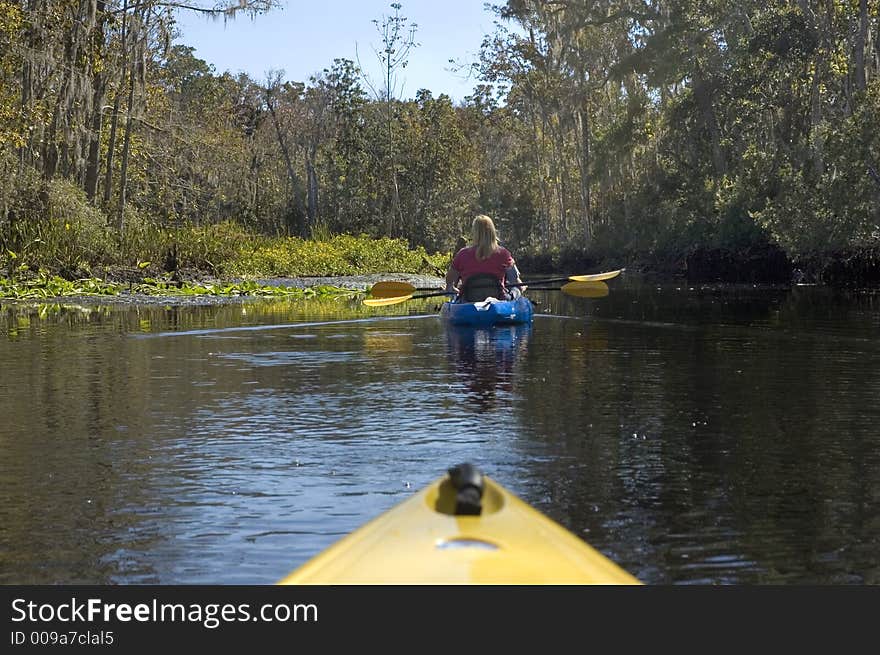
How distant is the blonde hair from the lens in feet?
62.4

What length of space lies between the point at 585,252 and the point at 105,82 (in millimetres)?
33014

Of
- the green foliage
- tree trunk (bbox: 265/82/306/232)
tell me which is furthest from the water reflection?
tree trunk (bbox: 265/82/306/232)

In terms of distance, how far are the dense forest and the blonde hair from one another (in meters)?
16.7

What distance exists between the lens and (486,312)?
19609 mm

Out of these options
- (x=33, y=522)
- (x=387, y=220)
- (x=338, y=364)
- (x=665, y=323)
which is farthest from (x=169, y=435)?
(x=387, y=220)

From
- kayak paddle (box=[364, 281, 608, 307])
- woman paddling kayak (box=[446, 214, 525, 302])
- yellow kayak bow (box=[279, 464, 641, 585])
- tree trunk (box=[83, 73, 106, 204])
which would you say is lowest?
yellow kayak bow (box=[279, 464, 641, 585])

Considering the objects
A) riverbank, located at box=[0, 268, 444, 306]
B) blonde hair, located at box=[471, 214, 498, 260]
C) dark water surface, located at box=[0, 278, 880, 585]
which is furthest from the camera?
riverbank, located at box=[0, 268, 444, 306]

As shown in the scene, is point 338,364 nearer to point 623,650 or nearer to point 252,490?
point 252,490

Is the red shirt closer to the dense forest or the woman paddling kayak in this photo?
the woman paddling kayak

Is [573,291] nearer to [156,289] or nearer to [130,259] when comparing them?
[156,289]

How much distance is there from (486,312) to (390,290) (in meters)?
4.08

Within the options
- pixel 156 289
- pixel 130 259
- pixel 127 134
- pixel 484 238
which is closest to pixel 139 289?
pixel 156 289

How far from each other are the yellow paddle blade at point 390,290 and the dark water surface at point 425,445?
3966mm

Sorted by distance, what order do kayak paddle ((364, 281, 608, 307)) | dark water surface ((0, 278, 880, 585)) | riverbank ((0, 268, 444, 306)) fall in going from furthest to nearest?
1. riverbank ((0, 268, 444, 306))
2. kayak paddle ((364, 281, 608, 307))
3. dark water surface ((0, 278, 880, 585))
